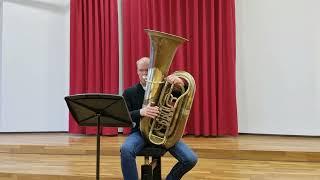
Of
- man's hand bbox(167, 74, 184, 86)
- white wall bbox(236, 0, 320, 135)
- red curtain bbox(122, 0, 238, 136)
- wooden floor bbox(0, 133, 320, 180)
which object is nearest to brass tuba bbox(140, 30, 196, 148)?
man's hand bbox(167, 74, 184, 86)

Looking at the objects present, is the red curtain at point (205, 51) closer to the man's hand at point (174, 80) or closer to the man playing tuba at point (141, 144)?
the man playing tuba at point (141, 144)

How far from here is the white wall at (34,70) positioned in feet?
22.4

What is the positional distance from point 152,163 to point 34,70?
14.3 feet

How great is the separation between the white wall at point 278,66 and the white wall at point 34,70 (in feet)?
10.3

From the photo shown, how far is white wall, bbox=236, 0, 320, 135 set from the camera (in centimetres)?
582

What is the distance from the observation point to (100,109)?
2973 mm

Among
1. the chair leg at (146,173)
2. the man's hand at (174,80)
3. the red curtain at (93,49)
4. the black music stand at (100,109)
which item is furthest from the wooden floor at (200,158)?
the man's hand at (174,80)

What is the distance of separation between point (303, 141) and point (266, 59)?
55.6 inches

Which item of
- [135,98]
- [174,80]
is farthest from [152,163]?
[174,80]

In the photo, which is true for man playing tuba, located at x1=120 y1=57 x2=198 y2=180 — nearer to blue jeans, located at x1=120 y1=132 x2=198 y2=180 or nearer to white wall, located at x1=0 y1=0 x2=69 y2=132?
blue jeans, located at x1=120 y1=132 x2=198 y2=180

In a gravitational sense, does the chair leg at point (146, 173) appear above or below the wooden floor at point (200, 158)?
above

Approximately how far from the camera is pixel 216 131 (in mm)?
5984

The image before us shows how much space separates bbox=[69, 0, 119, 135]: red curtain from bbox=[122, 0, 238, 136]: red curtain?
505mm

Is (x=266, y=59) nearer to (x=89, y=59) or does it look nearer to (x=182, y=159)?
(x=89, y=59)
